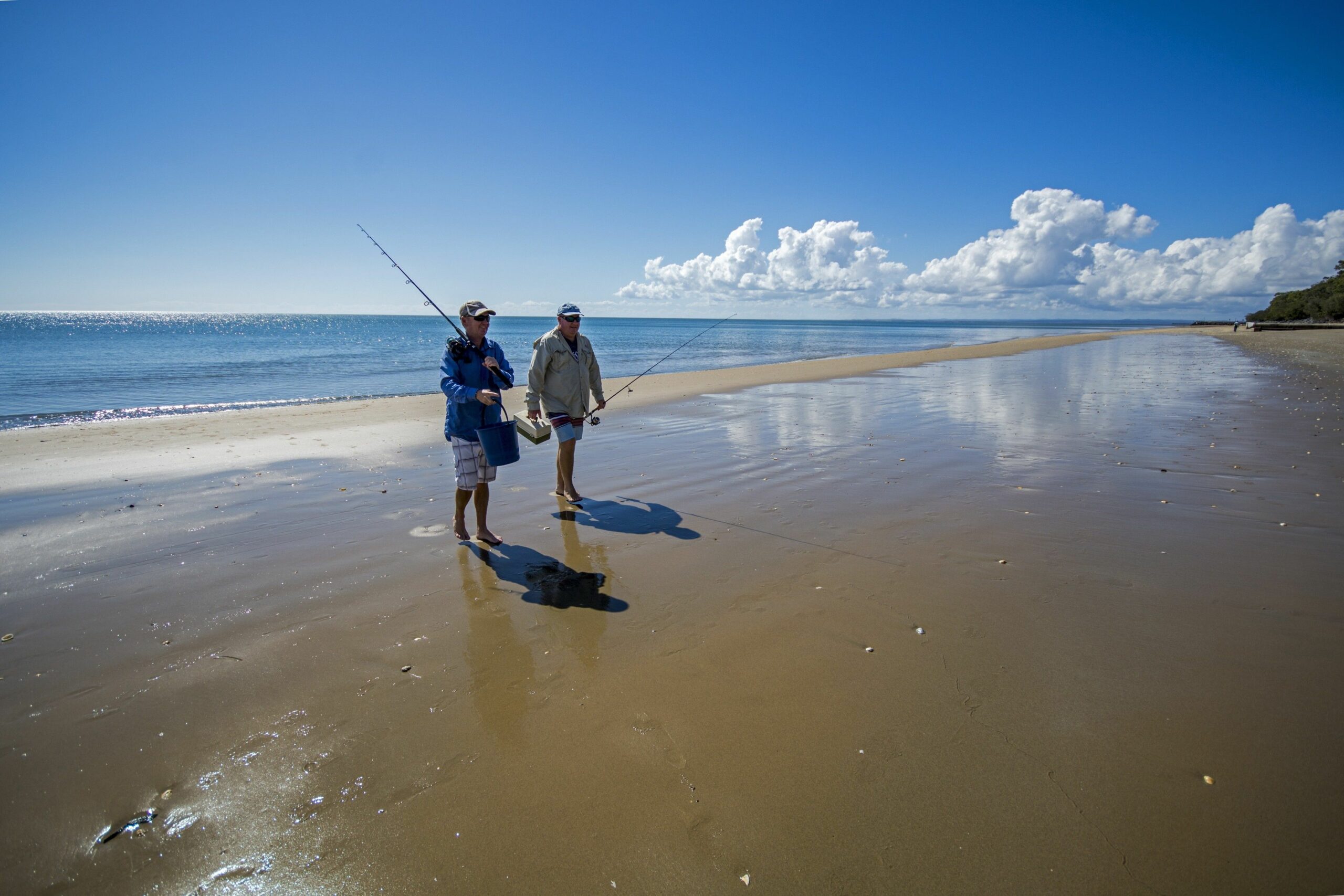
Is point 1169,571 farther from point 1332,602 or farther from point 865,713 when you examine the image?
point 865,713

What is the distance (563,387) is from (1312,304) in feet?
219

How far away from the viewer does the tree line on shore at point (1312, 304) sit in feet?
142

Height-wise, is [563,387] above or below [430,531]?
above

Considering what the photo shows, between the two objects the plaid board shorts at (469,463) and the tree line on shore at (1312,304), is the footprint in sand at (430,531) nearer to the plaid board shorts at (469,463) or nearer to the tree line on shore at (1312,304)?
the plaid board shorts at (469,463)

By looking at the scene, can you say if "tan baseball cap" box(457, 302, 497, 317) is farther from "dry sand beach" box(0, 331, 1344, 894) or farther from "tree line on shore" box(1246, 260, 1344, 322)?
"tree line on shore" box(1246, 260, 1344, 322)

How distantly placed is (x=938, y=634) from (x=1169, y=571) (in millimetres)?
2137

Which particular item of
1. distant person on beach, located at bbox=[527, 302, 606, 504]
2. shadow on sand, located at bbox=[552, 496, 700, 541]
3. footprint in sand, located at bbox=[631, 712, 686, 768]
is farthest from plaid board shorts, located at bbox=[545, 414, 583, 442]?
footprint in sand, located at bbox=[631, 712, 686, 768]

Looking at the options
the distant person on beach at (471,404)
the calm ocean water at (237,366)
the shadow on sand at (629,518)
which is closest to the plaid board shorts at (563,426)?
the shadow on sand at (629,518)

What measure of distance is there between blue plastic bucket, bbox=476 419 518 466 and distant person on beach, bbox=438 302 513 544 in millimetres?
119

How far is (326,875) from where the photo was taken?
7.23 feet

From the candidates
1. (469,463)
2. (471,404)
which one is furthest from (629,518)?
(471,404)

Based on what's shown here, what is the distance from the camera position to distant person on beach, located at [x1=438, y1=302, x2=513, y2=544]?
17.3 feet

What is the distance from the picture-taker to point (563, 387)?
6.70m

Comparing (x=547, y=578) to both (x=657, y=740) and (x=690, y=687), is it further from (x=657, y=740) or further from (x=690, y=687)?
(x=657, y=740)
